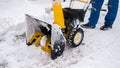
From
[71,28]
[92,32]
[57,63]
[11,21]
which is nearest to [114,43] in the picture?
[92,32]

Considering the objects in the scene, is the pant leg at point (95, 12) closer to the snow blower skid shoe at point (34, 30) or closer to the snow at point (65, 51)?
the snow at point (65, 51)

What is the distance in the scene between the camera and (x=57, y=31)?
3602 millimetres

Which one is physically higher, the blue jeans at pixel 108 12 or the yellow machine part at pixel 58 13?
the yellow machine part at pixel 58 13

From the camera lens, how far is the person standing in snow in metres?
4.61

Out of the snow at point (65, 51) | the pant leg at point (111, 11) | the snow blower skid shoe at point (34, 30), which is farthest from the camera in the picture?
the pant leg at point (111, 11)

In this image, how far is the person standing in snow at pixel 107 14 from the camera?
4605 millimetres

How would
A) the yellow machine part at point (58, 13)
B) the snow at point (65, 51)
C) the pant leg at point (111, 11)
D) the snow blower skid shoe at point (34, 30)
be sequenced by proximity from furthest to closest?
the pant leg at point (111, 11) → the snow blower skid shoe at point (34, 30) → the snow at point (65, 51) → the yellow machine part at point (58, 13)

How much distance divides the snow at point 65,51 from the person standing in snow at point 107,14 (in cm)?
11

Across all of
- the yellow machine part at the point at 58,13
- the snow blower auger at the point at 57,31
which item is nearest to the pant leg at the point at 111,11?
the snow blower auger at the point at 57,31

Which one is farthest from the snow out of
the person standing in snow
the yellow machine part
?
the yellow machine part

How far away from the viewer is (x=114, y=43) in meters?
4.37

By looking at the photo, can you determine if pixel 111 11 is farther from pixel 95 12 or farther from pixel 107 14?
pixel 95 12

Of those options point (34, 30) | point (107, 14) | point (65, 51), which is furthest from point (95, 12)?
point (34, 30)

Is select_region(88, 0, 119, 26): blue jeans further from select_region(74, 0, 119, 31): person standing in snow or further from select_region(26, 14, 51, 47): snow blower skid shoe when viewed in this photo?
select_region(26, 14, 51, 47): snow blower skid shoe
